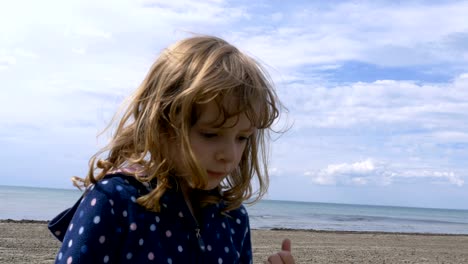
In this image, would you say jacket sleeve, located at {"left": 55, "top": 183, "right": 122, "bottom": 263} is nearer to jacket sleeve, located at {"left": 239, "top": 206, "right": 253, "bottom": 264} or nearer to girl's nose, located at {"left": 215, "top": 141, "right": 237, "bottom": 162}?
girl's nose, located at {"left": 215, "top": 141, "right": 237, "bottom": 162}

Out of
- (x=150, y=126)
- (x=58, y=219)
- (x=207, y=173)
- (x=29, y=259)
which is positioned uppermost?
(x=150, y=126)

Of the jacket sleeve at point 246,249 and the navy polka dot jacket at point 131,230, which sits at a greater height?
the navy polka dot jacket at point 131,230

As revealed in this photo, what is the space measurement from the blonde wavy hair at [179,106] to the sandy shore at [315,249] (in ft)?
28.3

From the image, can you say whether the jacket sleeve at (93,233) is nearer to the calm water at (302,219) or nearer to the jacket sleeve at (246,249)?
the jacket sleeve at (246,249)

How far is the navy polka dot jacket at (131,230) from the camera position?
169 cm

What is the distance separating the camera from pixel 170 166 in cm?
190

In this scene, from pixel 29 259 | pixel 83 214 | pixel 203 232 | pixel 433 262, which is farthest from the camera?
pixel 433 262

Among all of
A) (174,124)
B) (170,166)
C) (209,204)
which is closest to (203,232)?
(209,204)

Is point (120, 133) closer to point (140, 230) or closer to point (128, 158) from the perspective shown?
point (128, 158)

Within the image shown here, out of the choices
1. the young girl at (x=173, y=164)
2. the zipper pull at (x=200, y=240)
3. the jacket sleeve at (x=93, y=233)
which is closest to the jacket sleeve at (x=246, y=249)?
the young girl at (x=173, y=164)

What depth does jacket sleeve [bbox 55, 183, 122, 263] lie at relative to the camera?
5.48 ft

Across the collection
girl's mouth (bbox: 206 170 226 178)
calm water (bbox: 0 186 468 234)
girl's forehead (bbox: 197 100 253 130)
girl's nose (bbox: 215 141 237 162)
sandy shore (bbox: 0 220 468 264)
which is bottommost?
calm water (bbox: 0 186 468 234)

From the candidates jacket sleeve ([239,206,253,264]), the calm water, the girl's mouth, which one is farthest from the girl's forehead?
the calm water

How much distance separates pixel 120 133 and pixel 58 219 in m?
0.33
